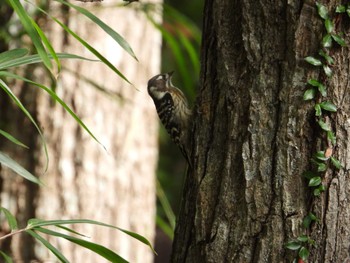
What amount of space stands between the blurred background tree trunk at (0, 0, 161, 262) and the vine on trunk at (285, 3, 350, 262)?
2399 millimetres

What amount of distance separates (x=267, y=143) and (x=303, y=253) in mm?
389

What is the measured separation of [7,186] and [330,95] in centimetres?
305

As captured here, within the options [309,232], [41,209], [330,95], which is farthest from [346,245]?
[41,209]

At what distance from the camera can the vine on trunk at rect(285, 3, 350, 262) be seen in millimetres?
2576

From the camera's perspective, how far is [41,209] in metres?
5.04

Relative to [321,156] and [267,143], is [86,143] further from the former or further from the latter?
[321,156]

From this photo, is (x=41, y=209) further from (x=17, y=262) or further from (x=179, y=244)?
(x=179, y=244)

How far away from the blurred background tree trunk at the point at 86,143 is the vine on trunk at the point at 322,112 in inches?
94.4

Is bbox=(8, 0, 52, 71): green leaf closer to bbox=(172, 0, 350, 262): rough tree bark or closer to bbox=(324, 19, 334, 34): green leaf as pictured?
bbox=(172, 0, 350, 262): rough tree bark

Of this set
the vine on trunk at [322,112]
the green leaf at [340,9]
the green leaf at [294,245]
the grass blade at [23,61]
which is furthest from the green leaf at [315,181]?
the grass blade at [23,61]

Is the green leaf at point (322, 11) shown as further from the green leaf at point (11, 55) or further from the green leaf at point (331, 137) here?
the green leaf at point (11, 55)

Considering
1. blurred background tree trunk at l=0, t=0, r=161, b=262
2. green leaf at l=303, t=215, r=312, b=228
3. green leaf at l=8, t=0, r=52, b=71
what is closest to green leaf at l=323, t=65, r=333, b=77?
green leaf at l=303, t=215, r=312, b=228

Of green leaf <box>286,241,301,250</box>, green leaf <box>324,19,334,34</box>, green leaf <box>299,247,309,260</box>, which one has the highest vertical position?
green leaf <box>324,19,334,34</box>

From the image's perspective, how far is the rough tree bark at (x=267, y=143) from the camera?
2596mm
